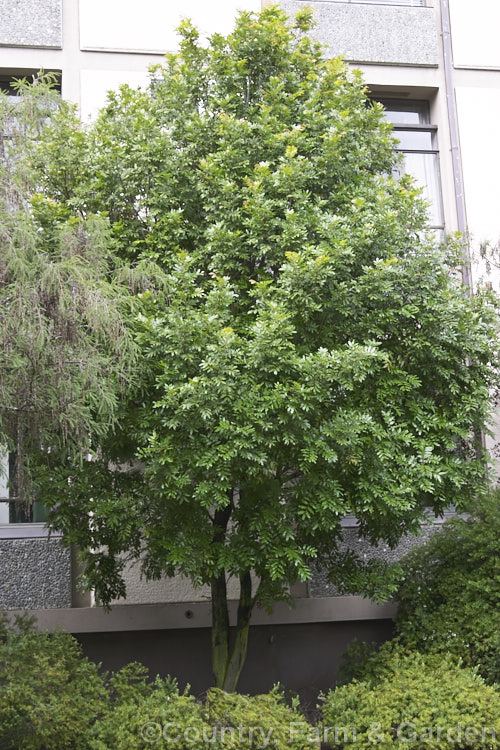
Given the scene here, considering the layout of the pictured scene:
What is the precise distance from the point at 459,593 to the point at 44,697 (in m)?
4.69

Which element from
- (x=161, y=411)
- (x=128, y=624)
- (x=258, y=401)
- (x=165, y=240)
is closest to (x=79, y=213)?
(x=165, y=240)

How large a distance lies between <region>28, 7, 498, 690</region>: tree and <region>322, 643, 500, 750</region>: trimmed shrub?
108cm

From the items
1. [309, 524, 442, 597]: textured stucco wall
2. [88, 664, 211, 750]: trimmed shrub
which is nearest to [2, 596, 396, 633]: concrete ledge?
[309, 524, 442, 597]: textured stucco wall

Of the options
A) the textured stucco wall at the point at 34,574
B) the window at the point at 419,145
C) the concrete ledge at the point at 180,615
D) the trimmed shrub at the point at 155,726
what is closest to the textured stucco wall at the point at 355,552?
the concrete ledge at the point at 180,615

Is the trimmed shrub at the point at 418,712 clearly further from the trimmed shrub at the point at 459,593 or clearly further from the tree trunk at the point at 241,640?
the tree trunk at the point at 241,640

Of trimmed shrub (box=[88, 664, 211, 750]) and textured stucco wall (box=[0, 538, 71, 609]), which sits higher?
textured stucco wall (box=[0, 538, 71, 609])

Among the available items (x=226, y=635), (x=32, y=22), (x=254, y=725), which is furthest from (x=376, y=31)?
(x=254, y=725)

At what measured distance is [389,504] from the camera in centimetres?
719

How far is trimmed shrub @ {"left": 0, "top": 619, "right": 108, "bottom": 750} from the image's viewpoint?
21.5 ft

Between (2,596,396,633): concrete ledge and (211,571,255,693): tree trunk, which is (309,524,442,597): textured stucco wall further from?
(211,571,255,693): tree trunk

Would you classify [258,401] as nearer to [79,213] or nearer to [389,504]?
[389,504]

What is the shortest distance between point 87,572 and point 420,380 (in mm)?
4267

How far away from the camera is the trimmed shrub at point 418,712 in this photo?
22.7 feet

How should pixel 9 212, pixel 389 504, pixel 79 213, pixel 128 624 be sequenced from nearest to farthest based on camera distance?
pixel 9 212, pixel 389 504, pixel 79 213, pixel 128 624
